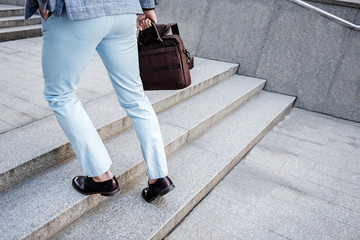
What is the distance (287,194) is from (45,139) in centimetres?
201

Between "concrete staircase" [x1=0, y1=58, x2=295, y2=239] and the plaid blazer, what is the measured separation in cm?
106

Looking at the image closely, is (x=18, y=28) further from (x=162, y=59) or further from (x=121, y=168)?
(x=121, y=168)

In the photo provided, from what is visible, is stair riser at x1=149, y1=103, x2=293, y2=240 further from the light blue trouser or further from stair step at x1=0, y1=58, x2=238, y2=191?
stair step at x1=0, y1=58, x2=238, y2=191

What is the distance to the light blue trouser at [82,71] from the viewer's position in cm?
134

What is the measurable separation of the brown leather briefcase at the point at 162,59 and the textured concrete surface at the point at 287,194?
3.81ft

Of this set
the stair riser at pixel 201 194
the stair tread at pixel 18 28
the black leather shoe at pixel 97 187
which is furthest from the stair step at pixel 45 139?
the stair tread at pixel 18 28

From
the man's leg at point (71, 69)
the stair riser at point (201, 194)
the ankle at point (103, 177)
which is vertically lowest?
the stair riser at point (201, 194)

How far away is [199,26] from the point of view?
503 cm

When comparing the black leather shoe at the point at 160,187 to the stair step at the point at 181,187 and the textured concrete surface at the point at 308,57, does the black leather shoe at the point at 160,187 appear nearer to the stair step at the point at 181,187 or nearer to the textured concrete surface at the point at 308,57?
the stair step at the point at 181,187

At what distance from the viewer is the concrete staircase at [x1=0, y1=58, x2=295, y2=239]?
175 centimetres

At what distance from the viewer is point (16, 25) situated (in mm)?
5582

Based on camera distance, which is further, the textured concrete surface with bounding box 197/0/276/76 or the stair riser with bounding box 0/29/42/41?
the stair riser with bounding box 0/29/42/41

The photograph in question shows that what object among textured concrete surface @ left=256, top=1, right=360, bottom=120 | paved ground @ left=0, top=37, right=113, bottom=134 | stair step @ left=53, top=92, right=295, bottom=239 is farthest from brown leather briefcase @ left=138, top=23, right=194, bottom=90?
textured concrete surface @ left=256, top=1, right=360, bottom=120

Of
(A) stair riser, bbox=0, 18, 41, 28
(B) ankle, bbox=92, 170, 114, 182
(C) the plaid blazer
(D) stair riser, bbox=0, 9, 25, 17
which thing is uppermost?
(C) the plaid blazer
